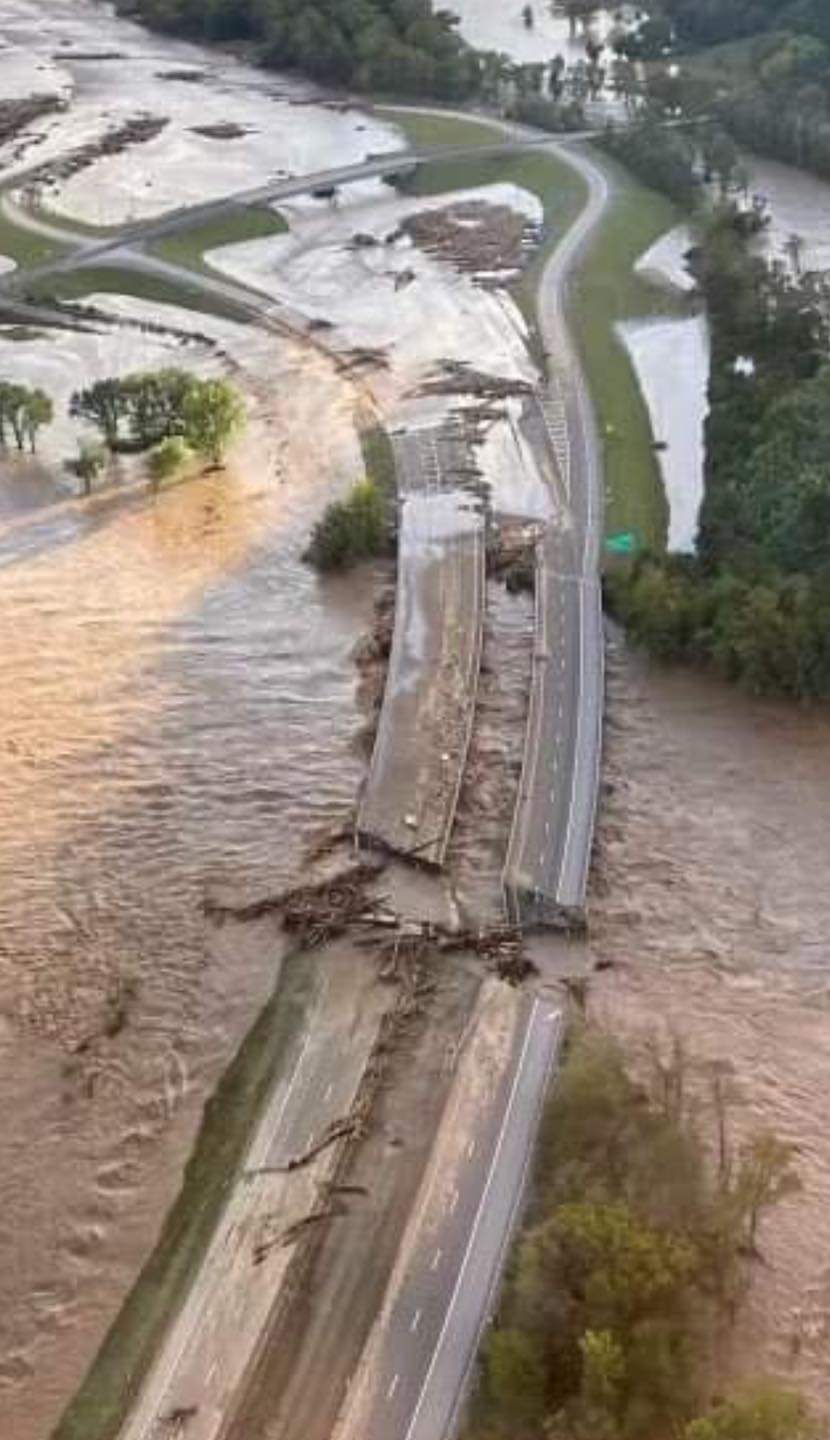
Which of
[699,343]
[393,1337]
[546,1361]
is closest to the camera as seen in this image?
[546,1361]

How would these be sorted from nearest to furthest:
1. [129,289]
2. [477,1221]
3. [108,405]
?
[477,1221], [108,405], [129,289]

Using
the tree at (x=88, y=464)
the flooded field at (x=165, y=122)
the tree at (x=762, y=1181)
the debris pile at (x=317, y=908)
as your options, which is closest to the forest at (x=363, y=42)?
the flooded field at (x=165, y=122)

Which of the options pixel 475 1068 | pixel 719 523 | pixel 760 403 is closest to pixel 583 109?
pixel 760 403

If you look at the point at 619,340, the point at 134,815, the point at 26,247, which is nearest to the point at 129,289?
the point at 26,247

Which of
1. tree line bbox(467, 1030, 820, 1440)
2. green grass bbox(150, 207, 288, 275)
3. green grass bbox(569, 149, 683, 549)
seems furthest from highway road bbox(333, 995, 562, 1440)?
green grass bbox(150, 207, 288, 275)

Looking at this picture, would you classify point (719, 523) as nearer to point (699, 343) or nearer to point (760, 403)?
point (760, 403)

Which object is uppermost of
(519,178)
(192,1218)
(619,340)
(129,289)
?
(519,178)

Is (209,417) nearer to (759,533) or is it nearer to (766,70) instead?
(759,533)
